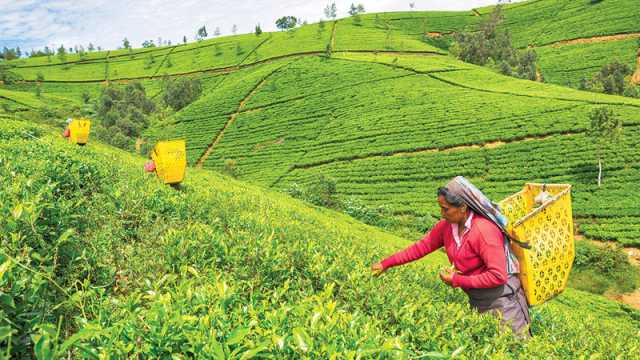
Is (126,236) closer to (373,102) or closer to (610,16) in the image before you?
(373,102)

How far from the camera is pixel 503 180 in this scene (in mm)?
30234

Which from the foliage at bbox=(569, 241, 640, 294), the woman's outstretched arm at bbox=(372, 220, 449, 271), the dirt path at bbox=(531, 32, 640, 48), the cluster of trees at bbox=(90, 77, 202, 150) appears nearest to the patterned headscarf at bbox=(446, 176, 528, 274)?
the woman's outstretched arm at bbox=(372, 220, 449, 271)

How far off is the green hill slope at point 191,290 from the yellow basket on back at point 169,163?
0.63 meters

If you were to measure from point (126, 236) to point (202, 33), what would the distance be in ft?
476

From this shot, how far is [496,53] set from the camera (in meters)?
77.6

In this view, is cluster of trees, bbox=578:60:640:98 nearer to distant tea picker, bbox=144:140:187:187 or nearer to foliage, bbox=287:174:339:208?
foliage, bbox=287:174:339:208

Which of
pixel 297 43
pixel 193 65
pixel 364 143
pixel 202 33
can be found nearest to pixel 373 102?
pixel 364 143

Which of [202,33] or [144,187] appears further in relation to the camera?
[202,33]

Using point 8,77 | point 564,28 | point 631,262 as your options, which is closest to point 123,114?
point 8,77

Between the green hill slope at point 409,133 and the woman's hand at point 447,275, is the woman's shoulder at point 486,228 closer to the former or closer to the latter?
the woman's hand at point 447,275

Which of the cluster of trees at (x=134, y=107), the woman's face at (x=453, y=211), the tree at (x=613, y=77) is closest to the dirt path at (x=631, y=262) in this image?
the woman's face at (x=453, y=211)

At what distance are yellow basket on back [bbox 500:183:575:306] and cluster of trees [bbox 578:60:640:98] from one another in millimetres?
63263

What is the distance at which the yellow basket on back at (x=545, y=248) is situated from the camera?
3676 mm

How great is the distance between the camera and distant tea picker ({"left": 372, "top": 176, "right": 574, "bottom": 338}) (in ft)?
11.2
